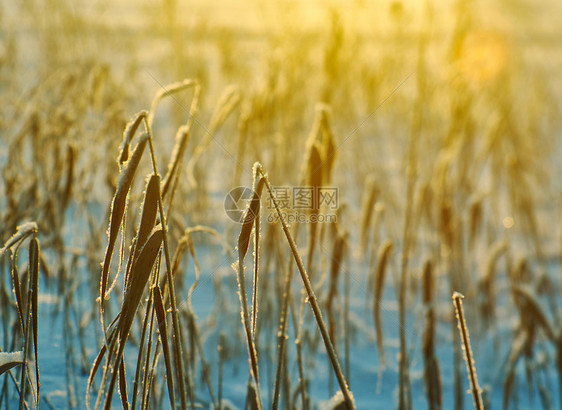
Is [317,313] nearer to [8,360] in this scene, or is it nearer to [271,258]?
[8,360]

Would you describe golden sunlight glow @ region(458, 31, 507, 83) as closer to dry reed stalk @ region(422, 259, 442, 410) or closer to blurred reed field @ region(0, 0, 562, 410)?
blurred reed field @ region(0, 0, 562, 410)

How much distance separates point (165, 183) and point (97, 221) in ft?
4.39

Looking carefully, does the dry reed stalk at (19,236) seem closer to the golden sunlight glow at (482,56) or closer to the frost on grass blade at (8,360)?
Answer: the frost on grass blade at (8,360)

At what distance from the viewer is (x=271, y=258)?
130 centimetres

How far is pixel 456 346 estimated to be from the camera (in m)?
1.07

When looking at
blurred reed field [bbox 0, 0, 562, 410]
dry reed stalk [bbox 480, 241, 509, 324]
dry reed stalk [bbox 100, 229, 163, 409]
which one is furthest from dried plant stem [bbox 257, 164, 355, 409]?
dry reed stalk [bbox 480, 241, 509, 324]

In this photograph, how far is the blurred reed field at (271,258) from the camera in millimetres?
572

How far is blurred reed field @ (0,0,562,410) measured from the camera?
0.57 m

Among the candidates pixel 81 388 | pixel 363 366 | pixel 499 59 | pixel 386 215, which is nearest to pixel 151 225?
pixel 81 388

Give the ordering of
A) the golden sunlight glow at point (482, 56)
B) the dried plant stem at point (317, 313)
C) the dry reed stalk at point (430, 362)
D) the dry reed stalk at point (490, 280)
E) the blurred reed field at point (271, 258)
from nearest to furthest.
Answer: the dried plant stem at point (317, 313), the blurred reed field at point (271, 258), the dry reed stalk at point (430, 362), the dry reed stalk at point (490, 280), the golden sunlight glow at point (482, 56)

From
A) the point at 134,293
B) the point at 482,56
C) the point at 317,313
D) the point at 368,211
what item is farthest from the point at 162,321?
the point at 482,56

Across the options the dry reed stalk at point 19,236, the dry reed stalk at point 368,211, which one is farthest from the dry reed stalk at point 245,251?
the dry reed stalk at point 368,211

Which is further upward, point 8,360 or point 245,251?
point 245,251

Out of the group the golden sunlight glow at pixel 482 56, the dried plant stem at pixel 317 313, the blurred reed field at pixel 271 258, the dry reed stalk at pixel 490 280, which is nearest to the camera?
the dried plant stem at pixel 317 313
